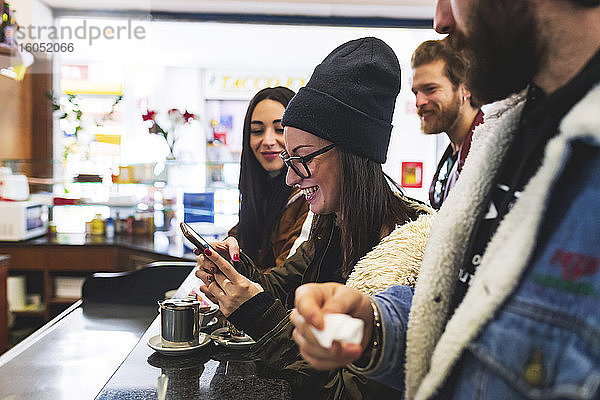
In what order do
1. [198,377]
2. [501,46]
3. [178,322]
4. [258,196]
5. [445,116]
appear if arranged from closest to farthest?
[501,46]
[198,377]
[178,322]
[258,196]
[445,116]

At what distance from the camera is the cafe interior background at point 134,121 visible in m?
3.88

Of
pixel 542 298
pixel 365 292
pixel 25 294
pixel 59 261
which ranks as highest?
Answer: pixel 542 298

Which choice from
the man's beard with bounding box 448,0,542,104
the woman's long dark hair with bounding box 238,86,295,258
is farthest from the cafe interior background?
the man's beard with bounding box 448,0,542,104

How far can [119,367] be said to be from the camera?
1316 millimetres

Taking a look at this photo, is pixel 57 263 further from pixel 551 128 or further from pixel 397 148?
pixel 551 128

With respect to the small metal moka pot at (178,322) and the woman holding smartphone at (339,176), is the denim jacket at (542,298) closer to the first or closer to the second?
the woman holding smartphone at (339,176)

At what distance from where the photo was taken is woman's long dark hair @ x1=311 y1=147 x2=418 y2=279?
53.0 inches

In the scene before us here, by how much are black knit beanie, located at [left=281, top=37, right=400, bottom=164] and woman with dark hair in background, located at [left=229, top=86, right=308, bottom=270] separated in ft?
2.91

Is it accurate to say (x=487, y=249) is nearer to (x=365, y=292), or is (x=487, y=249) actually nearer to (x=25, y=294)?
(x=365, y=292)

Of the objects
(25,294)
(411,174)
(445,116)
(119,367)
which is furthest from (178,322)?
(411,174)

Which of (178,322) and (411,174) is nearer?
(178,322)

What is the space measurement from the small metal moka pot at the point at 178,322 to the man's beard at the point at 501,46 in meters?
0.97

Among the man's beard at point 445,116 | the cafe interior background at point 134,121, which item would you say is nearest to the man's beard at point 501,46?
the man's beard at point 445,116

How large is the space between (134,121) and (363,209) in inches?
144
